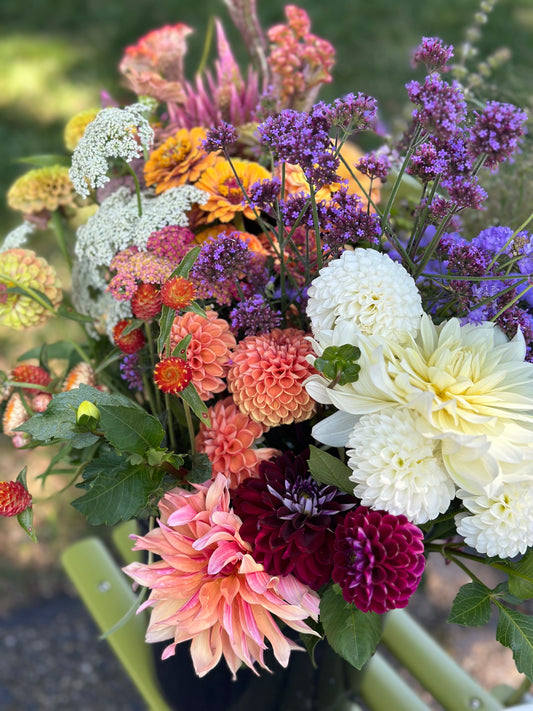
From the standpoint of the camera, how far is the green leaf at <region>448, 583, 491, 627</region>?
1.50 ft

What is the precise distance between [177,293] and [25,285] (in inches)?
7.6

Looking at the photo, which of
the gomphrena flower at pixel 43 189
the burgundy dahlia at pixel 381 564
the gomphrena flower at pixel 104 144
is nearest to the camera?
the burgundy dahlia at pixel 381 564

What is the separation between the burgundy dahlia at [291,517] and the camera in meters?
0.45

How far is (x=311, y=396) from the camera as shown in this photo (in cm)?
45

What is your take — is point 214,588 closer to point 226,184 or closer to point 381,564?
point 381,564

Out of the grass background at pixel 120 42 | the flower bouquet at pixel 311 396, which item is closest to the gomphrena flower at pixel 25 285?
the flower bouquet at pixel 311 396

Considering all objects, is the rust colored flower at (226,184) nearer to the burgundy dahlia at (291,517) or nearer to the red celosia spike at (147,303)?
the red celosia spike at (147,303)

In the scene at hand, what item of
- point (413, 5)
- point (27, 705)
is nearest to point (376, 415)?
point (27, 705)

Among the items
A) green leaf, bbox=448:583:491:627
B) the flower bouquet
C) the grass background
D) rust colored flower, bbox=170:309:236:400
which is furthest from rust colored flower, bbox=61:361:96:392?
the grass background

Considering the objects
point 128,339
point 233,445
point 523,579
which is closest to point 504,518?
point 523,579

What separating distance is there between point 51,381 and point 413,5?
2.37m

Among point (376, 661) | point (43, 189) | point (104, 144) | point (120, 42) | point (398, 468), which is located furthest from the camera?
point (120, 42)

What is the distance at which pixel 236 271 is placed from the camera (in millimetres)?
496

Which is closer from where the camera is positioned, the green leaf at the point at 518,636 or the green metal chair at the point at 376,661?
the green leaf at the point at 518,636
